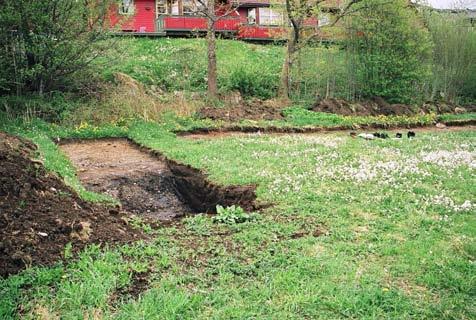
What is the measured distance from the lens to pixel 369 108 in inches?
795

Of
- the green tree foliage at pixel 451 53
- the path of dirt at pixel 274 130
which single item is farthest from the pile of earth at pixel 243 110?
the green tree foliage at pixel 451 53

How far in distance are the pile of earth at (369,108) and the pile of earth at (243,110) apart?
5.83 feet

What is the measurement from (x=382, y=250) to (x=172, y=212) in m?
3.85

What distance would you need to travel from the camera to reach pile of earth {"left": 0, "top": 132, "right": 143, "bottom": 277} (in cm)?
427

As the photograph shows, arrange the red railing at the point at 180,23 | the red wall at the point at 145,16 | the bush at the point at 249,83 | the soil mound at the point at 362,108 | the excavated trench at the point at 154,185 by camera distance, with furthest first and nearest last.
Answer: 1. the red wall at the point at 145,16
2. the red railing at the point at 180,23
3. the bush at the point at 249,83
4. the soil mound at the point at 362,108
5. the excavated trench at the point at 154,185

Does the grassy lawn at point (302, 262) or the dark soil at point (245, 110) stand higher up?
the dark soil at point (245, 110)

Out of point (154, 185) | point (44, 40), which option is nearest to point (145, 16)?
point (44, 40)

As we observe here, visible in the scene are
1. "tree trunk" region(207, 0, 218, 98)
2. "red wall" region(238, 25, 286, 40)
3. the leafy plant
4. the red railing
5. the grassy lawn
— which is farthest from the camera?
"red wall" region(238, 25, 286, 40)

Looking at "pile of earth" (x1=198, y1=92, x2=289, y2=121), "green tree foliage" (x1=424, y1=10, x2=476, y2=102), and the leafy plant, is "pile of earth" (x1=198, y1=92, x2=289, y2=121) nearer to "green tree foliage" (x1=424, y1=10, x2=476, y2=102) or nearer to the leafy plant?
"green tree foliage" (x1=424, y1=10, x2=476, y2=102)

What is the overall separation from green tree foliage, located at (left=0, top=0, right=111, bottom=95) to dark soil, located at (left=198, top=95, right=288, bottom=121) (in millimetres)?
4677

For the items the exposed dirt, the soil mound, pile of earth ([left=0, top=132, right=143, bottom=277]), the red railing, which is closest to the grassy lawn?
pile of earth ([left=0, top=132, right=143, bottom=277])

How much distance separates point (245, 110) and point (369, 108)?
20.3 feet

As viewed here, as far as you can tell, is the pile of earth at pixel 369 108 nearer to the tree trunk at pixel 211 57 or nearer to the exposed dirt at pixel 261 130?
the exposed dirt at pixel 261 130

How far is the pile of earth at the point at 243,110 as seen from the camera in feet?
54.3
